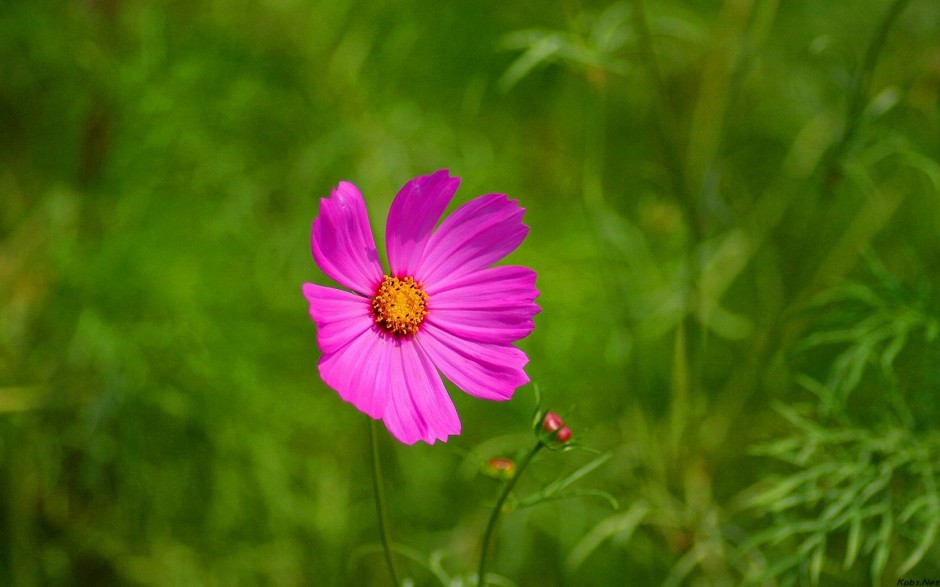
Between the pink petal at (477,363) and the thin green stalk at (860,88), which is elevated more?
the thin green stalk at (860,88)

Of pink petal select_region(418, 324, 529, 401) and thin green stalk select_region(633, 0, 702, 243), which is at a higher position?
thin green stalk select_region(633, 0, 702, 243)

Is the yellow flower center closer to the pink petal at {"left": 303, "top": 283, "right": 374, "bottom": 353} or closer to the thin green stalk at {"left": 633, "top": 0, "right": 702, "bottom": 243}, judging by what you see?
the pink petal at {"left": 303, "top": 283, "right": 374, "bottom": 353}

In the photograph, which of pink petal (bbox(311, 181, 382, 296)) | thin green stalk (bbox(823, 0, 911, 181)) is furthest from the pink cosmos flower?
thin green stalk (bbox(823, 0, 911, 181))

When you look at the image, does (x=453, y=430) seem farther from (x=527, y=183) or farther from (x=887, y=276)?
(x=527, y=183)

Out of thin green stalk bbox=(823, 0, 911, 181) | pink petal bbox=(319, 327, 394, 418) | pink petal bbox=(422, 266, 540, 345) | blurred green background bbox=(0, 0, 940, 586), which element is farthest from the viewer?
blurred green background bbox=(0, 0, 940, 586)

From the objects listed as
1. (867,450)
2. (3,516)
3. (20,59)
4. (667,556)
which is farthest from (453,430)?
(20,59)

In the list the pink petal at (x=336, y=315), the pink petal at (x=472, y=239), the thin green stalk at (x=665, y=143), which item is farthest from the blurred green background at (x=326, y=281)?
the pink petal at (x=336, y=315)

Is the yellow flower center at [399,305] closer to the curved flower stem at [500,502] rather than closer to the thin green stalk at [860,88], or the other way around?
the curved flower stem at [500,502]
